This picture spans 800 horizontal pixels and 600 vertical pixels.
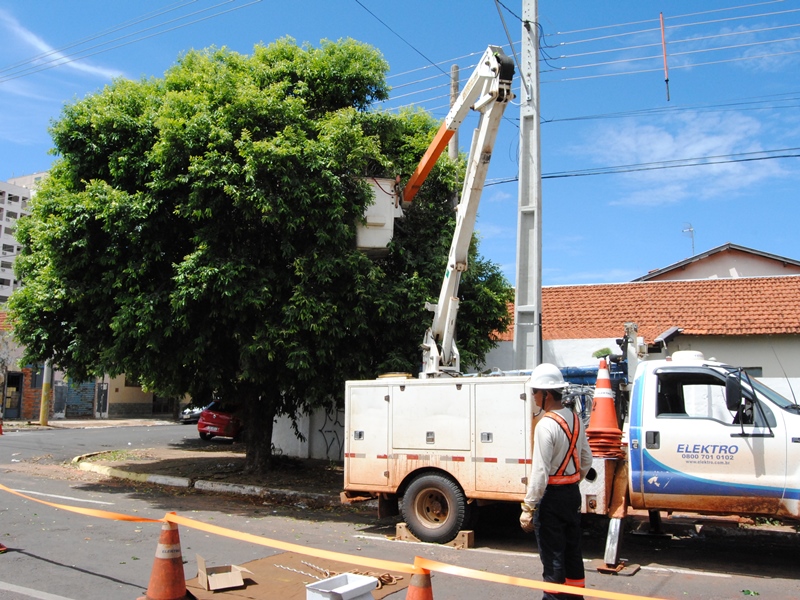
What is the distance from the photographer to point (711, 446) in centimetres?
746

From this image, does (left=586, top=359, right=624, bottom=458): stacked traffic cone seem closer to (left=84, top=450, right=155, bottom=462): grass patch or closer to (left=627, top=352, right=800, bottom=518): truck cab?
(left=627, top=352, right=800, bottom=518): truck cab

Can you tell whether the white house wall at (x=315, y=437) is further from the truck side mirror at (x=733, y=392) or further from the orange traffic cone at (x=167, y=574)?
the orange traffic cone at (x=167, y=574)

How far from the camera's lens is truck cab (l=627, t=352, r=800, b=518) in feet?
23.6

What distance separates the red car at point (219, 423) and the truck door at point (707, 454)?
17513mm

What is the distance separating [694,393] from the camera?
10891mm

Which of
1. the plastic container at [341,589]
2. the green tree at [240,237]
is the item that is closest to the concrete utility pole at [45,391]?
the green tree at [240,237]

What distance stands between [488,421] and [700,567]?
2718 mm

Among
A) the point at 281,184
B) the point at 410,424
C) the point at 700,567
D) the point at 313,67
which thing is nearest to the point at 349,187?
the point at 281,184

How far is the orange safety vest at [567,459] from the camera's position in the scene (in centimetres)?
509

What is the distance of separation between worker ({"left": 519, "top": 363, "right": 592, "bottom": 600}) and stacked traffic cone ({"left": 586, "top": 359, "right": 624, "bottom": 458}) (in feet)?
9.14

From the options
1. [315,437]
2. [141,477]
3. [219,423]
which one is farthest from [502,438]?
[219,423]

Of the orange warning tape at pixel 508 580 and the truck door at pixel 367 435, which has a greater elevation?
the truck door at pixel 367 435

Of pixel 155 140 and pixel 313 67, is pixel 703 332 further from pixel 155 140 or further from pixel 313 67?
pixel 155 140

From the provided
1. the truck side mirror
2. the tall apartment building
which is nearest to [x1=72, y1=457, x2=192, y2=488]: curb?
the truck side mirror
